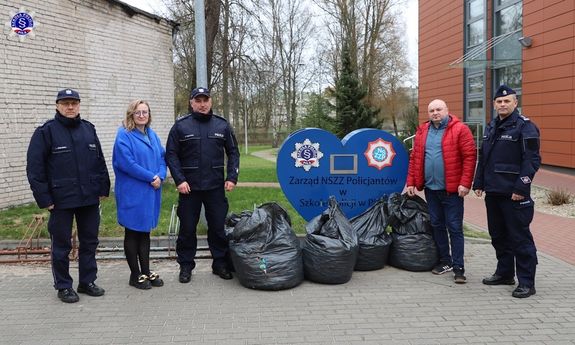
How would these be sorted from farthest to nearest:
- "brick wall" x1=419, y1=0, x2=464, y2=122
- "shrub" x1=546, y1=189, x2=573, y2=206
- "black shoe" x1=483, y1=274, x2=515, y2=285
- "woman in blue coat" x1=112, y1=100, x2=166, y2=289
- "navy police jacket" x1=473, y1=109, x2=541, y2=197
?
"brick wall" x1=419, y1=0, x2=464, y2=122, "shrub" x1=546, y1=189, x2=573, y2=206, "black shoe" x1=483, y1=274, x2=515, y2=285, "woman in blue coat" x1=112, y1=100, x2=166, y2=289, "navy police jacket" x1=473, y1=109, x2=541, y2=197

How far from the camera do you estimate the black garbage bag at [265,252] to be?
472 centimetres

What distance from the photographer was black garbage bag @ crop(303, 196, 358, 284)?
191 inches

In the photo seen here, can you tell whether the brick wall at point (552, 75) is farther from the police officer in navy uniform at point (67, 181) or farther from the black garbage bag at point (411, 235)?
Answer: the police officer in navy uniform at point (67, 181)

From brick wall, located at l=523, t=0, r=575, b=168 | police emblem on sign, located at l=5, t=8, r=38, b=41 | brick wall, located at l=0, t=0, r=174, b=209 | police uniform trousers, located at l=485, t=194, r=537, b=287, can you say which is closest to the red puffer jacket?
police uniform trousers, located at l=485, t=194, r=537, b=287

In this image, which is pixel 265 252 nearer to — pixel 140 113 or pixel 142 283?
pixel 142 283

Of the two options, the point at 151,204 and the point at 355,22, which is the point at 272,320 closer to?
the point at 151,204

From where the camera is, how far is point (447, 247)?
5.27m

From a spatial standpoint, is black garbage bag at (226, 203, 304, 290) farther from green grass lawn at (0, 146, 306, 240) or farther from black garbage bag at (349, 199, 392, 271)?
green grass lawn at (0, 146, 306, 240)

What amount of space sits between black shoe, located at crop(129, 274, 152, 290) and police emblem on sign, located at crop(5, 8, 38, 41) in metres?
5.52

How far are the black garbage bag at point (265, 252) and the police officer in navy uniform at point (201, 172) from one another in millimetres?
268

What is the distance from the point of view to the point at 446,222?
510cm

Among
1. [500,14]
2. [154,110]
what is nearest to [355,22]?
[500,14]

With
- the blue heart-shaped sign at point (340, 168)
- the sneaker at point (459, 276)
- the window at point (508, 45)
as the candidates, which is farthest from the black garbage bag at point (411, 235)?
the window at point (508, 45)

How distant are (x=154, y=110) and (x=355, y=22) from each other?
23138 millimetres
